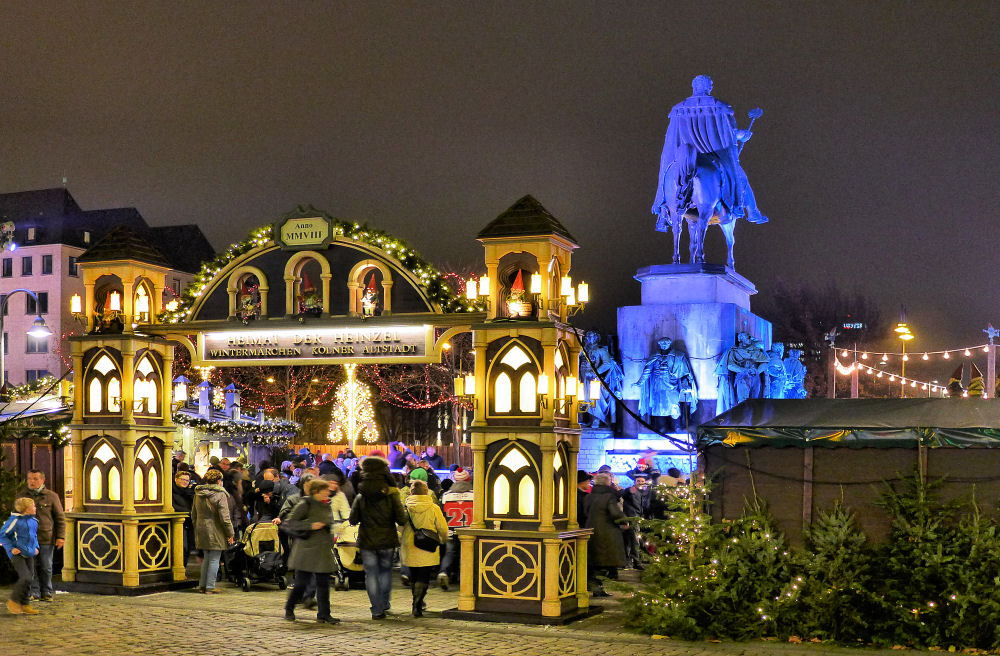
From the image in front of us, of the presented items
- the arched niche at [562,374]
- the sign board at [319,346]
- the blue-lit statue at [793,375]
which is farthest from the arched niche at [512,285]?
the blue-lit statue at [793,375]

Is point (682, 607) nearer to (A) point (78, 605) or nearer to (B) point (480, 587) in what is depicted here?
(B) point (480, 587)

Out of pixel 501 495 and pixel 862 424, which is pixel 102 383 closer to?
pixel 501 495

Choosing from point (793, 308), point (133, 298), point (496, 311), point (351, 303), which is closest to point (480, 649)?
point (496, 311)

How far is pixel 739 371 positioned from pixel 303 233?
1515 cm

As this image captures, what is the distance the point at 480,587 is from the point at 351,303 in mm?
3964

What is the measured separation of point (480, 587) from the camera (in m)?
13.0

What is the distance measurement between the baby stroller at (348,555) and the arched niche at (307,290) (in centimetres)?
277

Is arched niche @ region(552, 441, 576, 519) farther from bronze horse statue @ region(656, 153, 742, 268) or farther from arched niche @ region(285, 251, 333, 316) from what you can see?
bronze horse statue @ region(656, 153, 742, 268)

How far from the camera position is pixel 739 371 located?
90.6 ft

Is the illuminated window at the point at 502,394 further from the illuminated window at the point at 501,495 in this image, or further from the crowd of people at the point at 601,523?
the crowd of people at the point at 601,523

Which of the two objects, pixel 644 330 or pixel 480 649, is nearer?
pixel 480 649

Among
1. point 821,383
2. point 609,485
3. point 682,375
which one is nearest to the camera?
point 609,485

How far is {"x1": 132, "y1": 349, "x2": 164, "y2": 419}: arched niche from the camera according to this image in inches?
618

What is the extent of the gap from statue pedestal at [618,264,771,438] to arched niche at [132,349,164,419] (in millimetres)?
14411
